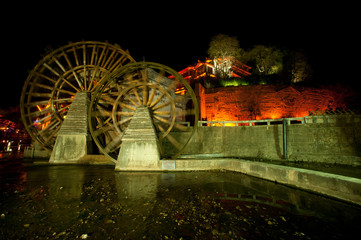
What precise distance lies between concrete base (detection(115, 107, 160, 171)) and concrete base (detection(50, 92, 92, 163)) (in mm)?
3634

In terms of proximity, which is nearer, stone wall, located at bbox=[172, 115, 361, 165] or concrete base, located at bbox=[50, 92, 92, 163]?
concrete base, located at bbox=[50, 92, 92, 163]

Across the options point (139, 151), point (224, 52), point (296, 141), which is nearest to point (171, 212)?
point (139, 151)

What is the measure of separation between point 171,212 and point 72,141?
8.81 metres

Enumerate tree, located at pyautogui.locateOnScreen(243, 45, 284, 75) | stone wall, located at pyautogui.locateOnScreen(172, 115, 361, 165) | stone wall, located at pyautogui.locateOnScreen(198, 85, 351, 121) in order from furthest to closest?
tree, located at pyautogui.locateOnScreen(243, 45, 284, 75) < stone wall, located at pyautogui.locateOnScreen(198, 85, 351, 121) < stone wall, located at pyautogui.locateOnScreen(172, 115, 361, 165)

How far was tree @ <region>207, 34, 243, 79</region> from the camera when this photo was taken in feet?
96.1

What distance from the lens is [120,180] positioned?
18.7ft

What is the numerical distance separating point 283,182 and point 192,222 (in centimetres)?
367

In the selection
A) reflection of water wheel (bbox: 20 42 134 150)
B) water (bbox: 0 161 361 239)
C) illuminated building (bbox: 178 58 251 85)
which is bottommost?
water (bbox: 0 161 361 239)

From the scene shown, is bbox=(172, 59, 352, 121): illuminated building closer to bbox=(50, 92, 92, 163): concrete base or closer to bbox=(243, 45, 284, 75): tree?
bbox=(243, 45, 284, 75): tree

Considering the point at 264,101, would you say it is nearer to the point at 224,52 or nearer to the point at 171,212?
the point at 224,52

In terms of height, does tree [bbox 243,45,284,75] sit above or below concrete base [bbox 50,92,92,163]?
above

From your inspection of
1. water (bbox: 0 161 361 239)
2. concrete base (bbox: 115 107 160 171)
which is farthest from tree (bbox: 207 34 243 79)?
water (bbox: 0 161 361 239)

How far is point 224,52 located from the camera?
2978 centimetres

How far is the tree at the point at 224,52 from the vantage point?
2930 cm
